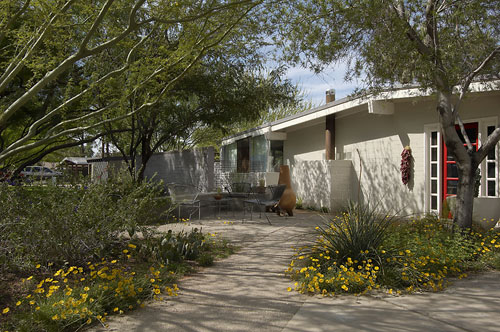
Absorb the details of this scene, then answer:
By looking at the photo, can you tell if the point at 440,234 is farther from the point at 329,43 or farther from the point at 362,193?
the point at 362,193

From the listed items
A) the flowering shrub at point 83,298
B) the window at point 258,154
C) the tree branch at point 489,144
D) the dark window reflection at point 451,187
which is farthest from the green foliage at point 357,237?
the window at point 258,154

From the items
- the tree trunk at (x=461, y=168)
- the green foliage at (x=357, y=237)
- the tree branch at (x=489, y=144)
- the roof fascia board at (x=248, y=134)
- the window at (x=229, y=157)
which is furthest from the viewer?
the window at (x=229, y=157)

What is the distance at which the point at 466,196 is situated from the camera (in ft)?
20.5

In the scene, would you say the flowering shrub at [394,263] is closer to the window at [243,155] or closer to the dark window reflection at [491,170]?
the dark window reflection at [491,170]

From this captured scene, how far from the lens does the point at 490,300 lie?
394cm

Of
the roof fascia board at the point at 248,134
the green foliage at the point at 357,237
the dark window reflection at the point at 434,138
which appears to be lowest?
the green foliage at the point at 357,237

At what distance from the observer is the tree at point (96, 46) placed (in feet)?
17.1

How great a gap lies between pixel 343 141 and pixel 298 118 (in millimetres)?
1996

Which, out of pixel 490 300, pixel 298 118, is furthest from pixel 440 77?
pixel 298 118

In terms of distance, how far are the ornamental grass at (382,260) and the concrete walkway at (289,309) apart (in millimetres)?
184

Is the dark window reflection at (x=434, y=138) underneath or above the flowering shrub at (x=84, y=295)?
above

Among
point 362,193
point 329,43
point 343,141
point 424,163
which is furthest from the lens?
point 343,141

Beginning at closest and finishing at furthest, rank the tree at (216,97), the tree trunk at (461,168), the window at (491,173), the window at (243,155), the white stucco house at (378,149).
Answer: the tree trunk at (461,168)
the window at (491,173)
the white stucco house at (378,149)
the tree at (216,97)
the window at (243,155)

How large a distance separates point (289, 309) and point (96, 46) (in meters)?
4.79
